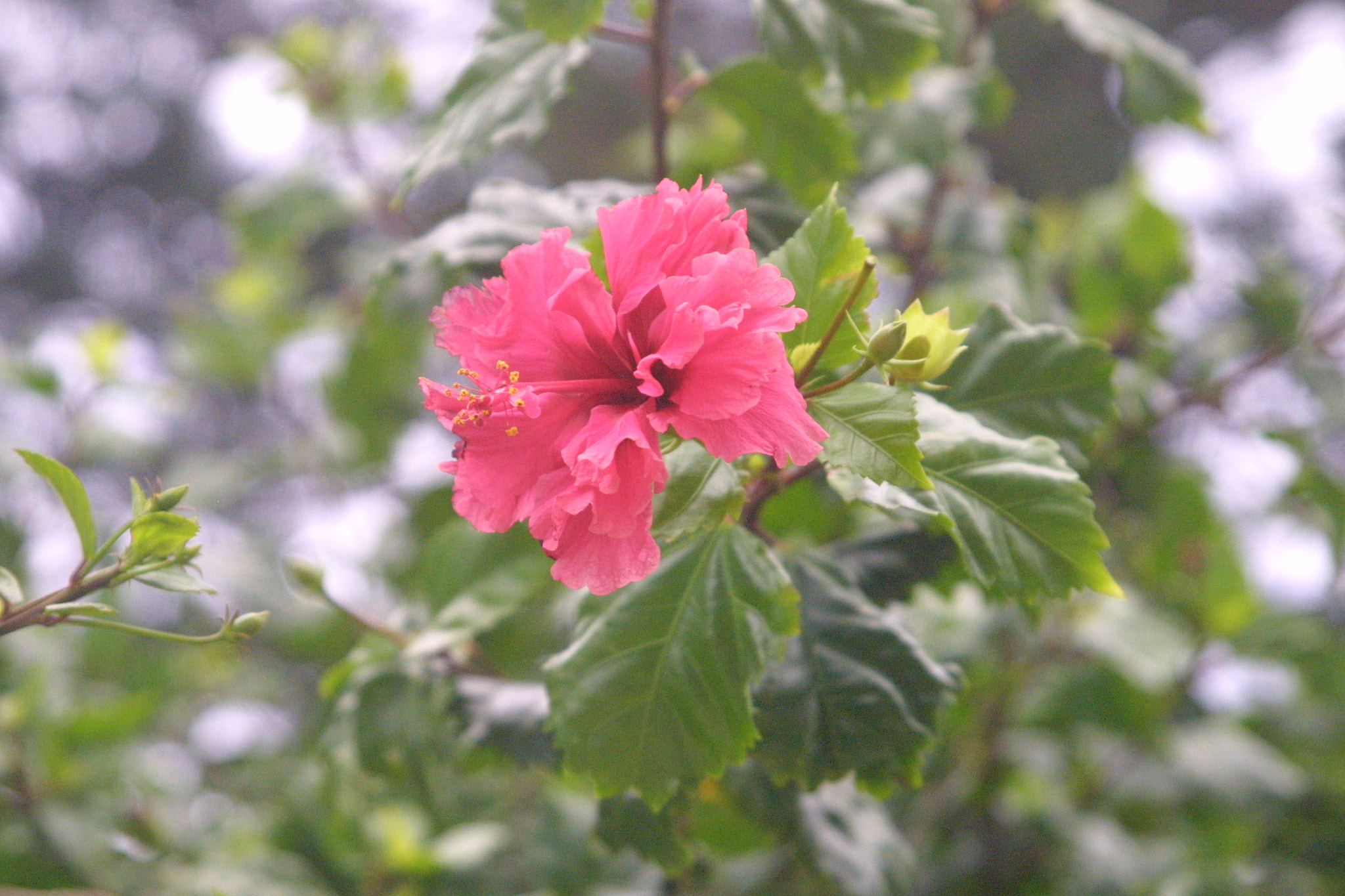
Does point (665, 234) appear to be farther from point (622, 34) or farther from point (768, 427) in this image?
point (622, 34)

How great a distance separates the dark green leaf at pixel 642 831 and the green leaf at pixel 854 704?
0.63 feet

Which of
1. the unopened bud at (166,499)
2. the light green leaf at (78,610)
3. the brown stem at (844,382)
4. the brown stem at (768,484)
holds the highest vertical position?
the unopened bud at (166,499)

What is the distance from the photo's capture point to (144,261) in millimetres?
4516

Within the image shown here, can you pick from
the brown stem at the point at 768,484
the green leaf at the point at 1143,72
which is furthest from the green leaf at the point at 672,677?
the green leaf at the point at 1143,72

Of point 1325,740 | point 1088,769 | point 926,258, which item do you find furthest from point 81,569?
point 1325,740

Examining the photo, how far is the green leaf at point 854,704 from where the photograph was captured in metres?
0.96

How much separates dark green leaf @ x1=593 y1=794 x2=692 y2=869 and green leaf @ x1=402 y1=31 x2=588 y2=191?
767 mm

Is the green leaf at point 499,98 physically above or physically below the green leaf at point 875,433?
above

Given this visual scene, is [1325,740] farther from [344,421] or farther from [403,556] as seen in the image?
[344,421]

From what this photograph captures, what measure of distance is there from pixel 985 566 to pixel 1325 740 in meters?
1.64

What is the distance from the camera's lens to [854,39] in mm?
Result: 1121

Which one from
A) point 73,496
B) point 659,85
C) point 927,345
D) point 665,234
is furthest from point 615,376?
point 659,85

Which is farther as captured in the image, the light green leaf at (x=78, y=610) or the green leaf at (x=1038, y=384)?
the green leaf at (x=1038, y=384)

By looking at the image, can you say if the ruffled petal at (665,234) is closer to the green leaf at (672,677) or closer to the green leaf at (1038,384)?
the green leaf at (672,677)
